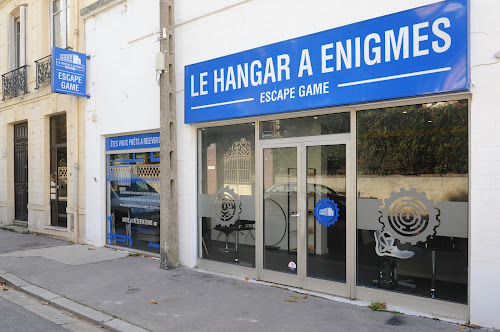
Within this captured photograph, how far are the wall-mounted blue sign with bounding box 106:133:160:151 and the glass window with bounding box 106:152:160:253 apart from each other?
0.17 m

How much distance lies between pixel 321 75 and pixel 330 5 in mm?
977

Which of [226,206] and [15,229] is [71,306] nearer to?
[226,206]

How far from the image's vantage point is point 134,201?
9242 millimetres

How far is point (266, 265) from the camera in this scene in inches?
262

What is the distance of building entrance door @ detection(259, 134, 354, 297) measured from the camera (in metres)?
5.78

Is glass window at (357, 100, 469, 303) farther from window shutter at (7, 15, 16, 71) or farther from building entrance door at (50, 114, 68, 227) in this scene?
window shutter at (7, 15, 16, 71)

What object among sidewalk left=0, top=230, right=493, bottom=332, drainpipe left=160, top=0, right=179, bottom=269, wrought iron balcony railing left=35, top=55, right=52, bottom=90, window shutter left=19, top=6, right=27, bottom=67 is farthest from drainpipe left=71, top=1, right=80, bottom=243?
drainpipe left=160, top=0, right=179, bottom=269

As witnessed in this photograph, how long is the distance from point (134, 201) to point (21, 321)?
4.19m

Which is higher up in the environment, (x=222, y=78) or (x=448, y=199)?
(x=222, y=78)

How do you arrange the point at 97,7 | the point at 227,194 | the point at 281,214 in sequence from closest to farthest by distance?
the point at 281,214 → the point at 227,194 → the point at 97,7

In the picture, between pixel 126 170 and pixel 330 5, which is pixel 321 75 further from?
pixel 126 170

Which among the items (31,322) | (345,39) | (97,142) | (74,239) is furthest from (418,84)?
(74,239)

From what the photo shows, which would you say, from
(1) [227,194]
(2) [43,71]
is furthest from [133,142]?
(2) [43,71]

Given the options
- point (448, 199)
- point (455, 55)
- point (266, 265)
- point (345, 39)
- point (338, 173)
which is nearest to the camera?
point (455, 55)
